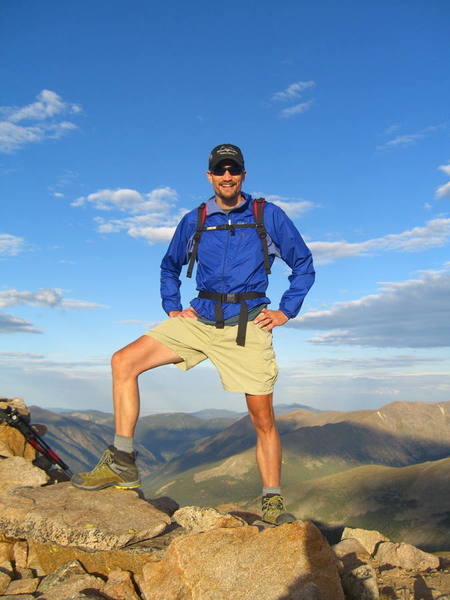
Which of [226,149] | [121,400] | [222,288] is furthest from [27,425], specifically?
[226,149]

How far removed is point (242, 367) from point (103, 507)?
3635mm

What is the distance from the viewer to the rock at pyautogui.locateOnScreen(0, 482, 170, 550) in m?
8.38

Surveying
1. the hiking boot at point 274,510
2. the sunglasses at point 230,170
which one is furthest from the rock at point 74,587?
the sunglasses at point 230,170

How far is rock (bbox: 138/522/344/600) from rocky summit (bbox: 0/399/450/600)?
0.01m

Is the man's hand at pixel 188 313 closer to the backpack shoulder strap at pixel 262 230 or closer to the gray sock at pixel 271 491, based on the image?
the backpack shoulder strap at pixel 262 230

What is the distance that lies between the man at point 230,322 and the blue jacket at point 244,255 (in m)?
0.02

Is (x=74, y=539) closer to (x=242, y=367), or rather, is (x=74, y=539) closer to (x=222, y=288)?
(x=242, y=367)

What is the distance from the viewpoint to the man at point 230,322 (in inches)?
395

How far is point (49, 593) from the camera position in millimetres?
6754

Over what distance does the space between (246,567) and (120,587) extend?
1809mm

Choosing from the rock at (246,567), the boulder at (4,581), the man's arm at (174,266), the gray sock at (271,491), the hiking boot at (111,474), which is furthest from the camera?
the man's arm at (174,266)

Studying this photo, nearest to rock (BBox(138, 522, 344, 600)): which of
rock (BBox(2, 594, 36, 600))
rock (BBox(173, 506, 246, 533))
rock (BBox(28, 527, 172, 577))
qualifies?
rock (BBox(28, 527, 172, 577))

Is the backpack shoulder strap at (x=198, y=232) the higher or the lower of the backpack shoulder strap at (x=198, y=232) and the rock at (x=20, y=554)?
the higher

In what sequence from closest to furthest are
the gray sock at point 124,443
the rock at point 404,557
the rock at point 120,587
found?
the rock at point 120,587 → the gray sock at point 124,443 → the rock at point 404,557
